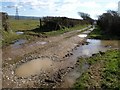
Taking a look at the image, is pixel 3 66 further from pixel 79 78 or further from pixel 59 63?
pixel 79 78

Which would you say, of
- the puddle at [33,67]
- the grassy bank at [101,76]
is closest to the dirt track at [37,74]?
the puddle at [33,67]

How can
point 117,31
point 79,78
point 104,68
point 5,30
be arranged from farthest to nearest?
point 117,31, point 5,30, point 104,68, point 79,78

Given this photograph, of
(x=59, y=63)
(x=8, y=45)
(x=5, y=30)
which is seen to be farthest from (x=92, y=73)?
(x=5, y=30)

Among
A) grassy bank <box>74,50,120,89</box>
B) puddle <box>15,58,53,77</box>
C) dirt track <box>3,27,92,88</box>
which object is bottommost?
puddle <box>15,58,53,77</box>

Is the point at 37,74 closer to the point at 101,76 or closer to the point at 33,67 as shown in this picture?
the point at 33,67

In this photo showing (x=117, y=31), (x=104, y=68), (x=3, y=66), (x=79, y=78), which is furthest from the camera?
(x=117, y=31)

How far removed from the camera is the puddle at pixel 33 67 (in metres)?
17.3

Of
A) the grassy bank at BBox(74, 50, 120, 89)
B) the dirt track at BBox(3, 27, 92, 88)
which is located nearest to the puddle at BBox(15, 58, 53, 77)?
the dirt track at BBox(3, 27, 92, 88)

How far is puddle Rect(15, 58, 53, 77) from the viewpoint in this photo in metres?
17.3

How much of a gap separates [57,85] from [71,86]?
84 centimetres

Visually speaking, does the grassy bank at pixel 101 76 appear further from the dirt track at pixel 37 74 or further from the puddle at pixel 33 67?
the puddle at pixel 33 67

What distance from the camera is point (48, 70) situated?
17812 millimetres

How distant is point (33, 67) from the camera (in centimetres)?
1908

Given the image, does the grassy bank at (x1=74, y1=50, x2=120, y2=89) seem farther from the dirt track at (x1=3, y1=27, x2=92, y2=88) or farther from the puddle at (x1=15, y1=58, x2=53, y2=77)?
the puddle at (x1=15, y1=58, x2=53, y2=77)
